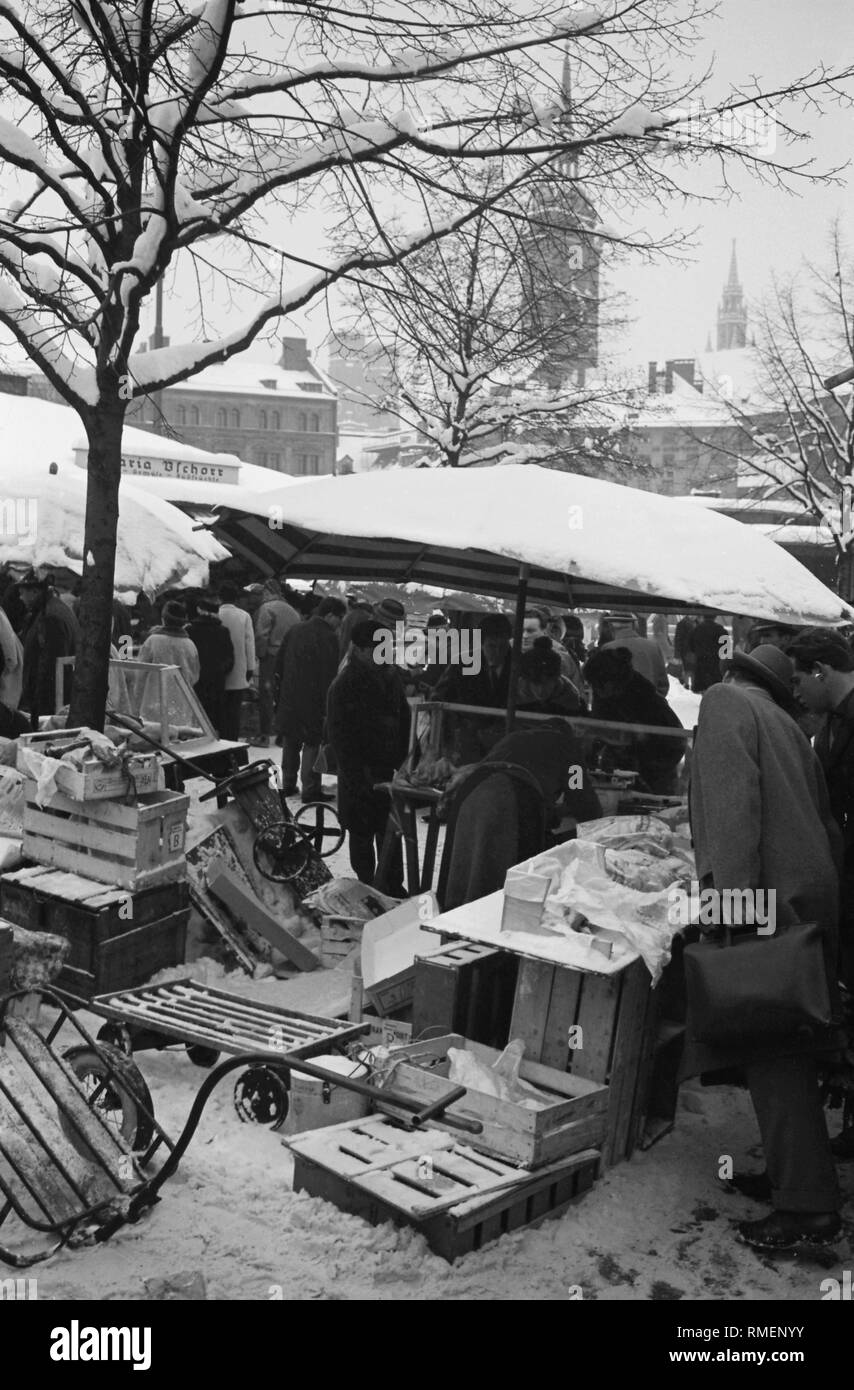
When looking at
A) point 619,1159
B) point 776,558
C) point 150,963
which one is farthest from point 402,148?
point 619,1159

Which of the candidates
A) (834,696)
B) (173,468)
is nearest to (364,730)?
(834,696)

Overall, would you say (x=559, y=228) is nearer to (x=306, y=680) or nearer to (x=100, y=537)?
(x=100, y=537)

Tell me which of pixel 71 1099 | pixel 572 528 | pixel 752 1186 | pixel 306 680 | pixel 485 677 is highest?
pixel 572 528

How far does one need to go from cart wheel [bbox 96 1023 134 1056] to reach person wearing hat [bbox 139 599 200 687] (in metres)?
5.92

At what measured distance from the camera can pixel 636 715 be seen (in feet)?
28.5

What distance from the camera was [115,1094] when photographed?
4504 millimetres

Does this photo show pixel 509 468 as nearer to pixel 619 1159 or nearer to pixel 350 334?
→ pixel 350 334

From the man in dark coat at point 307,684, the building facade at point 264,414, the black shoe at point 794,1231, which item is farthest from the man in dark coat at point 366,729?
the building facade at point 264,414

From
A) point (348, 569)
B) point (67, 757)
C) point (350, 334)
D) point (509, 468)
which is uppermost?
point (350, 334)

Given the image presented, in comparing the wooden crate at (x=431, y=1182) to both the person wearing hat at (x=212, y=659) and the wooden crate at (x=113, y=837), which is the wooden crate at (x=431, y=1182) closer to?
the wooden crate at (x=113, y=837)

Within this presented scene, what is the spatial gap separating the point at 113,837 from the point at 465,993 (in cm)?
215

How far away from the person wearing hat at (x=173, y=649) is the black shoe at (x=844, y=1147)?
7.18 m
